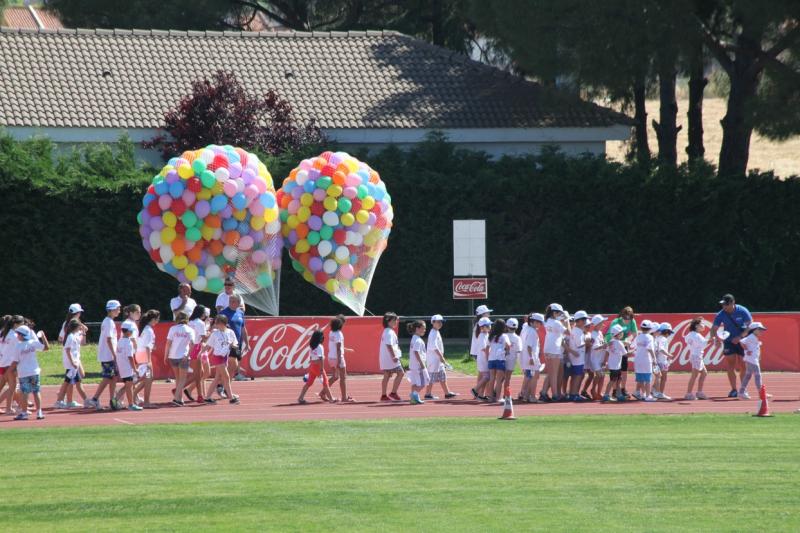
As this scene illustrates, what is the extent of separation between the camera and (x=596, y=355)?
78.0 ft

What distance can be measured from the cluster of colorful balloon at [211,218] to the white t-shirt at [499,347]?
7496mm

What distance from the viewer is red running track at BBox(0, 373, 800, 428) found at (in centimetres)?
2145

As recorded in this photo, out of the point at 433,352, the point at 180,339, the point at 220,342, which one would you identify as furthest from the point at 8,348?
the point at 433,352

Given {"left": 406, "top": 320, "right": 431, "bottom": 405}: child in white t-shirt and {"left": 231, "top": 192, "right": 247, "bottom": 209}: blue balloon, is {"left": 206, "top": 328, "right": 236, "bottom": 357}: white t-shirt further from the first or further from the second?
{"left": 231, "top": 192, "right": 247, "bottom": 209}: blue balloon

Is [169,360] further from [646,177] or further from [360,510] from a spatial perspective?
[646,177]

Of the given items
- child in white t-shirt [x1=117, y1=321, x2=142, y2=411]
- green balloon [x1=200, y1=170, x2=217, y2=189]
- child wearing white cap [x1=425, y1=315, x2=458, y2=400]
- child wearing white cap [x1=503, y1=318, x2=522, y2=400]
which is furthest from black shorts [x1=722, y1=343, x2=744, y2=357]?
green balloon [x1=200, y1=170, x2=217, y2=189]

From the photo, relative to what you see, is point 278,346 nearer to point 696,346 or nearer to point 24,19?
point 696,346

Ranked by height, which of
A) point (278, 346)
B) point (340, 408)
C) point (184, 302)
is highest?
point (184, 302)

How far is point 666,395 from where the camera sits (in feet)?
82.5

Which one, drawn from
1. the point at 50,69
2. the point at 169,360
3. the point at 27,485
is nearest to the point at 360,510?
the point at 27,485

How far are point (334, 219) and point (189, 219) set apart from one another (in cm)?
316

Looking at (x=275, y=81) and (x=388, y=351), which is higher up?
(x=275, y=81)

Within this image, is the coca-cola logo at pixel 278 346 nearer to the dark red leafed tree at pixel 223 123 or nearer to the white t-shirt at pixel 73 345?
the white t-shirt at pixel 73 345

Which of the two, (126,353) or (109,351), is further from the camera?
(109,351)
